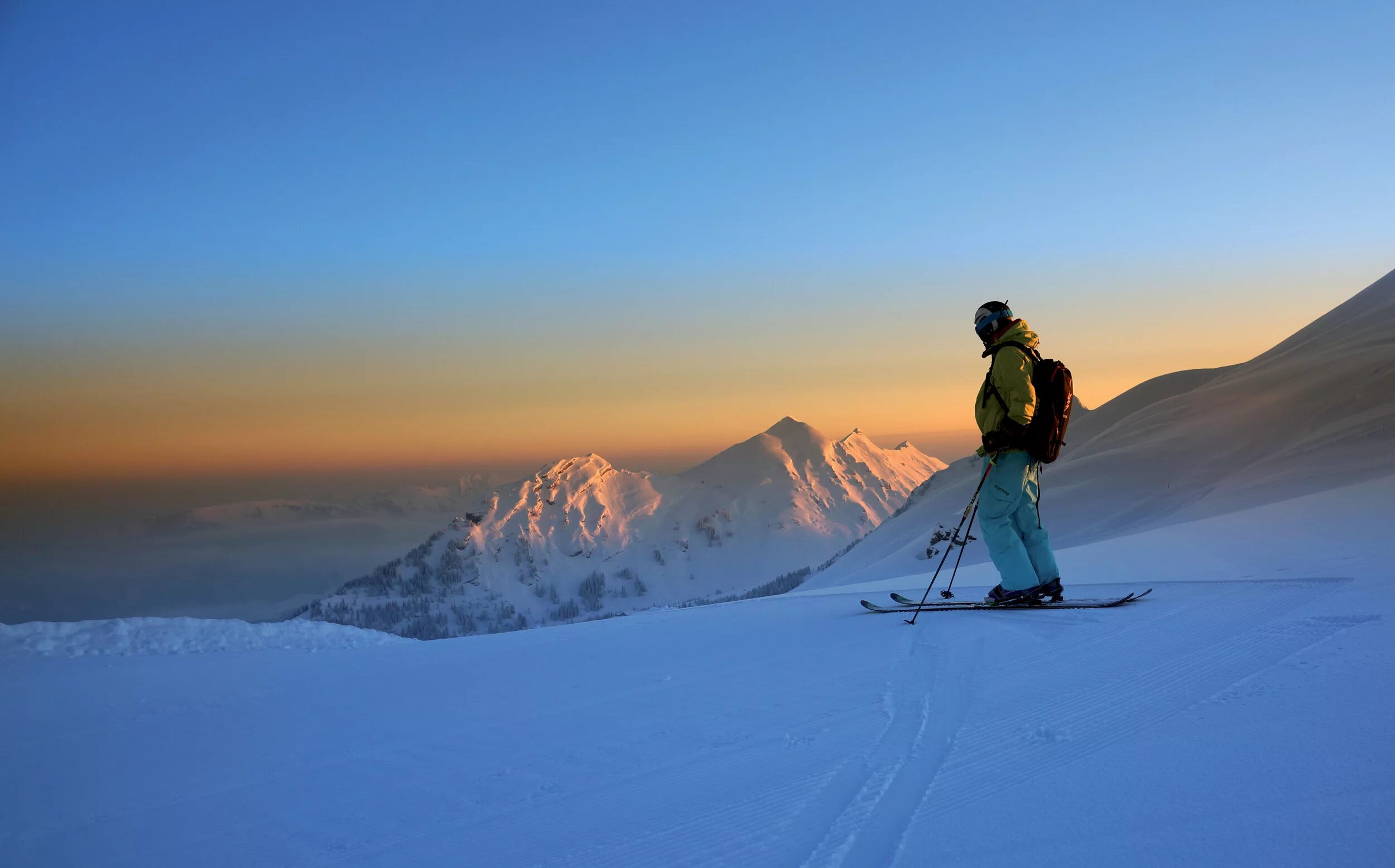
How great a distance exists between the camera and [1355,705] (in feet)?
10.8

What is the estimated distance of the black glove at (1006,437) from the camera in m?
6.99

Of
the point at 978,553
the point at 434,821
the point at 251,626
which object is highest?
the point at 251,626

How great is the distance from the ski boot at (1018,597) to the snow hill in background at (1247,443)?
1496 millimetres

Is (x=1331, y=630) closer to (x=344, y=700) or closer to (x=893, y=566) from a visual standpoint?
(x=344, y=700)

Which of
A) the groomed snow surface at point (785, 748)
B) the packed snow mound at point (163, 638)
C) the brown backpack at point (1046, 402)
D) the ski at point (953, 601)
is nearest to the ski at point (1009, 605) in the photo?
the ski at point (953, 601)

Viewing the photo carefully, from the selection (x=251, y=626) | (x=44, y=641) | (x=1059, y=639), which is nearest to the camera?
(x=1059, y=639)

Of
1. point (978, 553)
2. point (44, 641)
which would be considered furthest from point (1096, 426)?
point (44, 641)

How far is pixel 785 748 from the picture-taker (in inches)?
150

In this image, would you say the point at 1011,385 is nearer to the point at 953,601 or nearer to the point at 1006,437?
the point at 1006,437

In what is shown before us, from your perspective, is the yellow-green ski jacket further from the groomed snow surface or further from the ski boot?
the groomed snow surface

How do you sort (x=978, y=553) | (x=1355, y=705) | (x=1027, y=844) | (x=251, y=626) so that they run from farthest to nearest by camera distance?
(x=978, y=553) < (x=251, y=626) < (x=1355, y=705) < (x=1027, y=844)

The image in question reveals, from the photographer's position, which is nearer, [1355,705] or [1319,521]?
[1355,705]

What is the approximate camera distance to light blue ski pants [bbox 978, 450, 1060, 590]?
7172mm

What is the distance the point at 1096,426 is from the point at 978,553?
14744mm
